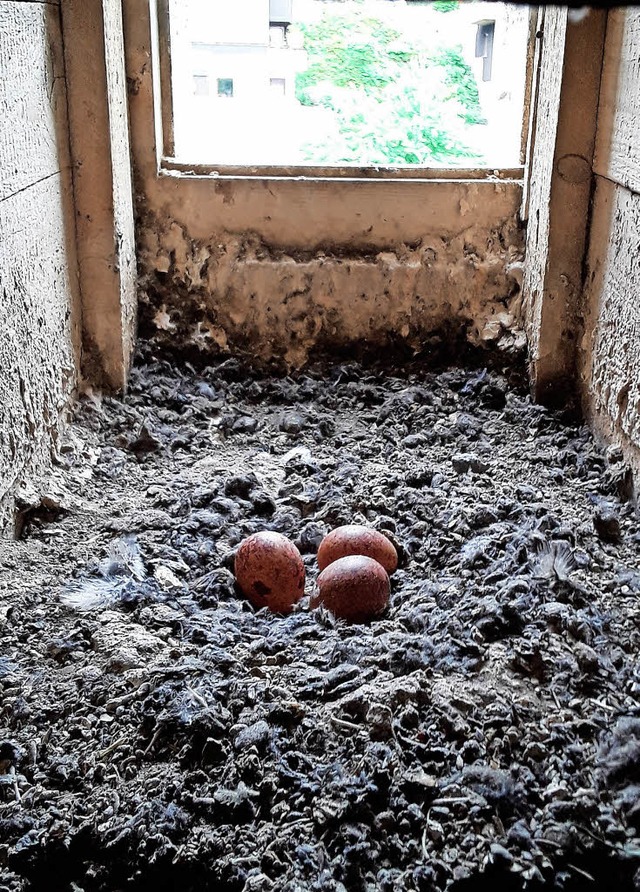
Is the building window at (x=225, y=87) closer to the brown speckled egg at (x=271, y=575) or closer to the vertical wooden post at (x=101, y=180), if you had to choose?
the vertical wooden post at (x=101, y=180)

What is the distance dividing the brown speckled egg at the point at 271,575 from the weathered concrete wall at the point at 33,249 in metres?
0.62

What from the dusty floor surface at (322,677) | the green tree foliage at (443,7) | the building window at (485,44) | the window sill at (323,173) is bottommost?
the dusty floor surface at (322,677)

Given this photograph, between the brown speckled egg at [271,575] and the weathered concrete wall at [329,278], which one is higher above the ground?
the weathered concrete wall at [329,278]

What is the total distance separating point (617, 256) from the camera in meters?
2.43

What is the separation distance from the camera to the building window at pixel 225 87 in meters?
3.31

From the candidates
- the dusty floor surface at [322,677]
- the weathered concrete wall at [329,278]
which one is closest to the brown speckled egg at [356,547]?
the dusty floor surface at [322,677]

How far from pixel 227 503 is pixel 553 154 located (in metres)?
1.50

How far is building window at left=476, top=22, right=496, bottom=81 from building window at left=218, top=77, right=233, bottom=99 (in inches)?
38.1

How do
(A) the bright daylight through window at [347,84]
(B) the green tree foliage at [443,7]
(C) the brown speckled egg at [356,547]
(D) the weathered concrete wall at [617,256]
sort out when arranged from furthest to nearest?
(A) the bright daylight through window at [347,84] → (B) the green tree foliage at [443,7] → (D) the weathered concrete wall at [617,256] → (C) the brown speckled egg at [356,547]

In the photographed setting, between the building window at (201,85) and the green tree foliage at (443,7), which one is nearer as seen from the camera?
the green tree foliage at (443,7)

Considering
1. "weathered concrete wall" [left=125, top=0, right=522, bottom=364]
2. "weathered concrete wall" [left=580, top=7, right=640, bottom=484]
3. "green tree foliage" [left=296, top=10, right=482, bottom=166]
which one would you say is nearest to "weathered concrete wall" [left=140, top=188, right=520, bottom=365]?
"weathered concrete wall" [left=125, top=0, right=522, bottom=364]

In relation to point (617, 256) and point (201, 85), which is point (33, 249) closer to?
point (201, 85)

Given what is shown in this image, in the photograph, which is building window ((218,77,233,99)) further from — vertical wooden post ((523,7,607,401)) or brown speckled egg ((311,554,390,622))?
brown speckled egg ((311,554,390,622))

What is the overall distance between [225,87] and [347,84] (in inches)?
19.1
